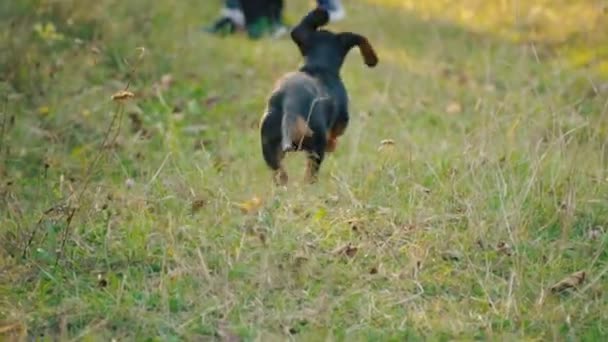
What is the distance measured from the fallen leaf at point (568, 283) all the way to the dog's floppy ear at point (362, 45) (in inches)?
70.2

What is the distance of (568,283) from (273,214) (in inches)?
48.3

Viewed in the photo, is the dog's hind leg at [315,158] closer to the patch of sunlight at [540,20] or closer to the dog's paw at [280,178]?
the dog's paw at [280,178]

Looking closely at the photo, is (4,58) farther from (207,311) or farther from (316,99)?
(207,311)

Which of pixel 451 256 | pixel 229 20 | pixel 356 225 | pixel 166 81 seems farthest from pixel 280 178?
pixel 229 20

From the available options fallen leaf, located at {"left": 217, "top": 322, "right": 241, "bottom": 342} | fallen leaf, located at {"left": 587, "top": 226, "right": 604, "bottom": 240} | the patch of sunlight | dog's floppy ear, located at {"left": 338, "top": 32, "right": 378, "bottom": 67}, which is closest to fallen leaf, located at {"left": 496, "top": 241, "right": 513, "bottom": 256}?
fallen leaf, located at {"left": 587, "top": 226, "right": 604, "bottom": 240}

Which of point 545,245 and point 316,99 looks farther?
point 316,99

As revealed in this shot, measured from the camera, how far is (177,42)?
28.1ft

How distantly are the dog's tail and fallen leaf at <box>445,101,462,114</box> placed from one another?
8.72 ft

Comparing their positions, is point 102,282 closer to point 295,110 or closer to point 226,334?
point 226,334

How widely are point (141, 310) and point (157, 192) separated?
119 cm

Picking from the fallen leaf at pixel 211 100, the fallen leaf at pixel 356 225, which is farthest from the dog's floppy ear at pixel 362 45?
the fallen leaf at pixel 211 100

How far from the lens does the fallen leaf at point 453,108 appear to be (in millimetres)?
7596

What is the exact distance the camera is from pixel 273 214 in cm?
477

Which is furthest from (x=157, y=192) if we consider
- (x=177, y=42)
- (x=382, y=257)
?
(x=177, y=42)
